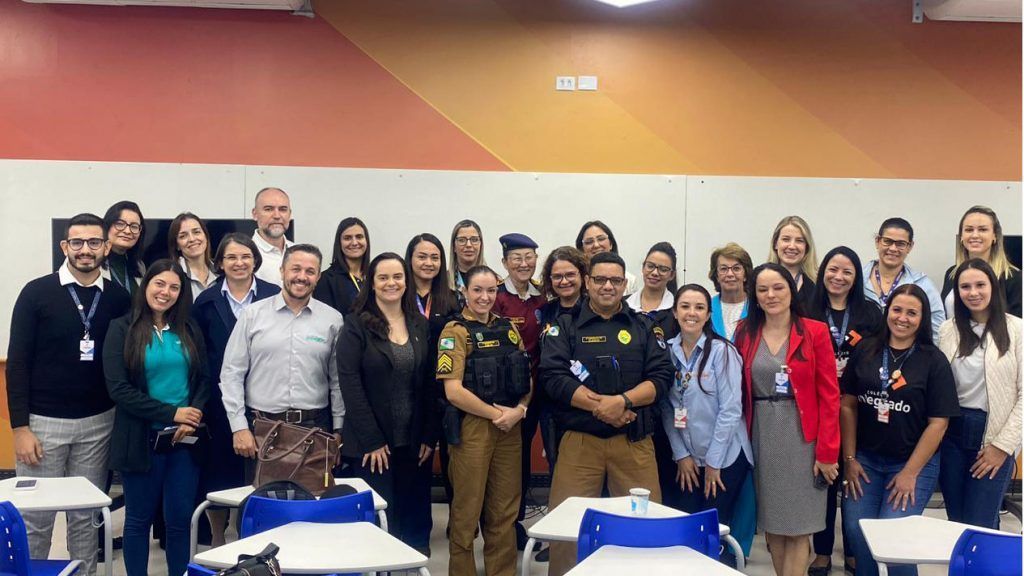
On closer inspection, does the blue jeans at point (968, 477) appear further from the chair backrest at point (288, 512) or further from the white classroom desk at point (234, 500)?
the chair backrest at point (288, 512)

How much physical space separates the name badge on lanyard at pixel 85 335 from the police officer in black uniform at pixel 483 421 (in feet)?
5.10

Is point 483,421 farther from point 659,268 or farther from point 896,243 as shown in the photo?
point 896,243

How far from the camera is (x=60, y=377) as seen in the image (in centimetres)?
370

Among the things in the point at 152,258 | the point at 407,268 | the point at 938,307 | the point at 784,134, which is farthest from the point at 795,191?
the point at 152,258

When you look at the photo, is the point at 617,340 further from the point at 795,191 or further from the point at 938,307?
the point at 795,191

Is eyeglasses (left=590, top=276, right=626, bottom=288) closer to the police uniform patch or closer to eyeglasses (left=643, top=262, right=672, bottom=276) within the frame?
eyeglasses (left=643, top=262, right=672, bottom=276)

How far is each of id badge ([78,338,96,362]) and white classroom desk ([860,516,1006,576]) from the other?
326 cm

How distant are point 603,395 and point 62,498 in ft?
7.01

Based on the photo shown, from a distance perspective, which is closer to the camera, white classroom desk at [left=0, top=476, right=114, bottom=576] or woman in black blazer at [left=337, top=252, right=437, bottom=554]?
white classroom desk at [left=0, top=476, right=114, bottom=576]

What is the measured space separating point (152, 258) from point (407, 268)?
211 cm

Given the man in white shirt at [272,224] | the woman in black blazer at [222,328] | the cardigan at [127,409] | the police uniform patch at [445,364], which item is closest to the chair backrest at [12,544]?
the cardigan at [127,409]

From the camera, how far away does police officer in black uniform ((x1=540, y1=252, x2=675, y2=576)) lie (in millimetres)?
3586

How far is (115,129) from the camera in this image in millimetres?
5508

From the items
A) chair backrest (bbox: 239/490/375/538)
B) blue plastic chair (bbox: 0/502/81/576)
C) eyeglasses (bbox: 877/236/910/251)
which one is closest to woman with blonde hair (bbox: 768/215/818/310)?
eyeglasses (bbox: 877/236/910/251)
